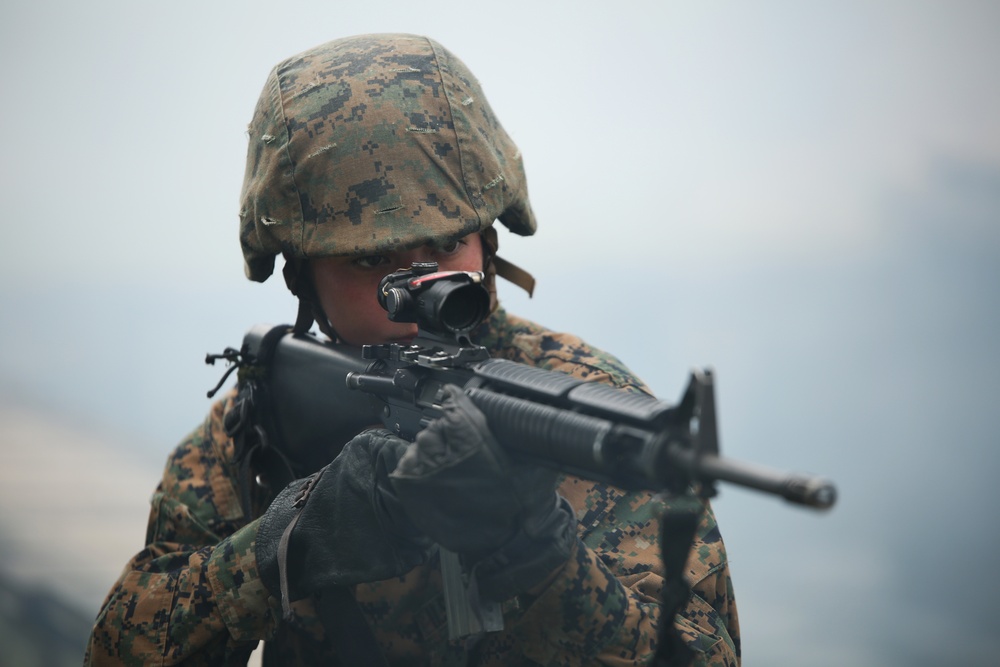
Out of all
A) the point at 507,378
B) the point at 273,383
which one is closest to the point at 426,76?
the point at 273,383

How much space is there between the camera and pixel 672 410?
3.95ft

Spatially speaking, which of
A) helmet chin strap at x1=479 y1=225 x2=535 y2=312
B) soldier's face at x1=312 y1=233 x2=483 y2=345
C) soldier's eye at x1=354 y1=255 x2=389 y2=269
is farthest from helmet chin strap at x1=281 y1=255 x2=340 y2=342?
helmet chin strap at x1=479 y1=225 x2=535 y2=312

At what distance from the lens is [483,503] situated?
1.42 meters

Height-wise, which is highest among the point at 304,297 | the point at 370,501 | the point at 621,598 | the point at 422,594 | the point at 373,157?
the point at 373,157

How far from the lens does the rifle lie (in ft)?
3.81

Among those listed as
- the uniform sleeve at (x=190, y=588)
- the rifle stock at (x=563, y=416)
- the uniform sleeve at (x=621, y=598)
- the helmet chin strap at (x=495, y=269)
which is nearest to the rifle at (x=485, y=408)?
the rifle stock at (x=563, y=416)

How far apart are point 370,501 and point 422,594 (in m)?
0.53

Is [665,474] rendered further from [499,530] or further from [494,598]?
[494,598]

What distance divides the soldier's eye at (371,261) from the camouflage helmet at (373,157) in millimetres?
91

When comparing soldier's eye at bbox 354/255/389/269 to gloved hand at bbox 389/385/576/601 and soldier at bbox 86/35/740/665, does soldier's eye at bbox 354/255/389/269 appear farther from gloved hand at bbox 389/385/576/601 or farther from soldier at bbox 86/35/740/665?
gloved hand at bbox 389/385/576/601

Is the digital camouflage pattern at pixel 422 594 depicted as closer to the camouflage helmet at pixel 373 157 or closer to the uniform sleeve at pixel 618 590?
the uniform sleeve at pixel 618 590

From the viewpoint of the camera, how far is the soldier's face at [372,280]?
6.93ft

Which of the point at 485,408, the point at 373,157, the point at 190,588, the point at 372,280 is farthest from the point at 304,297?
the point at 485,408

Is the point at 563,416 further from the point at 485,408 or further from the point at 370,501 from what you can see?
the point at 370,501
